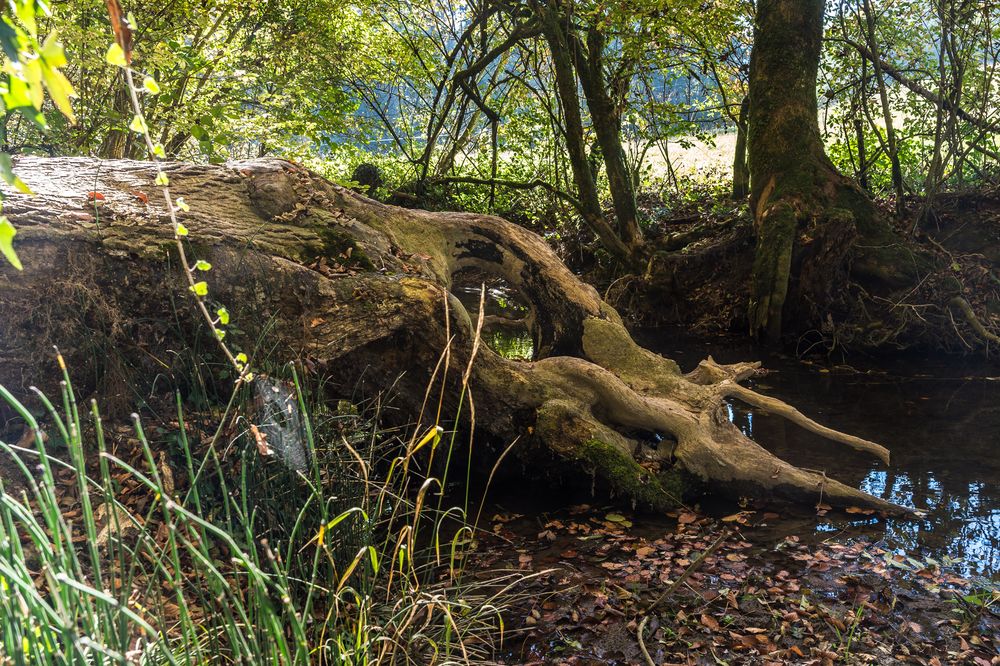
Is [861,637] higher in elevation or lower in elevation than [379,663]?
lower

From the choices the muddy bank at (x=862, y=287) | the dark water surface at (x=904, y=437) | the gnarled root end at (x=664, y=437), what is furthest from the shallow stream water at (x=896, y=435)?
the muddy bank at (x=862, y=287)

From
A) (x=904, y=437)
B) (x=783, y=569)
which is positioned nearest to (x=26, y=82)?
(x=783, y=569)

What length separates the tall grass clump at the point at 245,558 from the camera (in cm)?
166

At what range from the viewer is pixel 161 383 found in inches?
173

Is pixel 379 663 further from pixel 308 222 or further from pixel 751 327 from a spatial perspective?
pixel 751 327

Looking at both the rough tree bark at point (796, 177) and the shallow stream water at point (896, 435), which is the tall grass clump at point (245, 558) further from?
the rough tree bark at point (796, 177)

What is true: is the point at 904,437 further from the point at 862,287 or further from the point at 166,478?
the point at 166,478

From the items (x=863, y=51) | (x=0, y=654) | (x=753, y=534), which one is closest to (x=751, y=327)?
(x=863, y=51)

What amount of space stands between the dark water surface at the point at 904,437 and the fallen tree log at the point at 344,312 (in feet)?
0.95

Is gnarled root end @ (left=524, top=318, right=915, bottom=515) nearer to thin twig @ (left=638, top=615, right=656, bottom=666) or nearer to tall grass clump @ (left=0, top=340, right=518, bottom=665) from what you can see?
tall grass clump @ (left=0, top=340, right=518, bottom=665)

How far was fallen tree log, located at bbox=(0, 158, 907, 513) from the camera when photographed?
399 cm

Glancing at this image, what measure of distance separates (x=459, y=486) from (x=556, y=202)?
705 cm

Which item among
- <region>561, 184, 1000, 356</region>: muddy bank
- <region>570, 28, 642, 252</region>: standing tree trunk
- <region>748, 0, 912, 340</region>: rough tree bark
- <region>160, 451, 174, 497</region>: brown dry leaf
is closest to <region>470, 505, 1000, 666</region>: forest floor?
<region>160, 451, 174, 497</region>: brown dry leaf

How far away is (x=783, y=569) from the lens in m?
4.04
